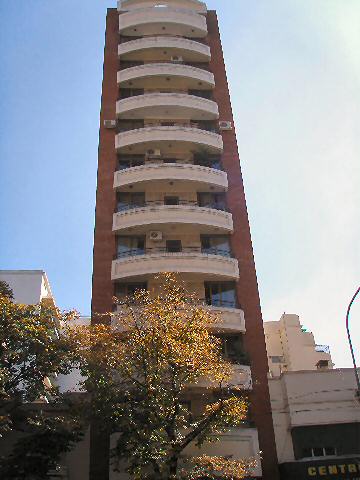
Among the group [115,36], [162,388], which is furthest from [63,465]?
[115,36]

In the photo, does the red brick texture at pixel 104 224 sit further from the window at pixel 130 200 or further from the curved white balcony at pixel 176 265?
the curved white balcony at pixel 176 265

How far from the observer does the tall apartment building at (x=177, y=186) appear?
25.0 meters

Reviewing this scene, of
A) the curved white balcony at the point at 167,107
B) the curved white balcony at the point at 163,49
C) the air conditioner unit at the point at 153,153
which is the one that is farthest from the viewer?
the curved white balcony at the point at 163,49

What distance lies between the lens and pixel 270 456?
22.3 meters

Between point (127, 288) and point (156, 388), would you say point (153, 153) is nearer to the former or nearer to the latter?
point (127, 288)

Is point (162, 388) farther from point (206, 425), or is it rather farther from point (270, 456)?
point (270, 456)

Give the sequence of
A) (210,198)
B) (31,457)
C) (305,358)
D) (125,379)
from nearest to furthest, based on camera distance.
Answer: (31,457)
(125,379)
(210,198)
(305,358)

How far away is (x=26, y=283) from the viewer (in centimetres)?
2769

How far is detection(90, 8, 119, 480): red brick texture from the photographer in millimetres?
21938

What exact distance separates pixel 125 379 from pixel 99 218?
11486 mm

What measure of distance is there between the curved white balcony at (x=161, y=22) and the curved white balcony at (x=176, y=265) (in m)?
18.8

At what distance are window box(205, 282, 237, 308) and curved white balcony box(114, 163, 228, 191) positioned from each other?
6.13 metres

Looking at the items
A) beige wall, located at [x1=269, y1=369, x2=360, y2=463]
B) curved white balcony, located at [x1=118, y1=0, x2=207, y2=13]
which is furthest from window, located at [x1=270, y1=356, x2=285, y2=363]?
curved white balcony, located at [x1=118, y1=0, x2=207, y2=13]

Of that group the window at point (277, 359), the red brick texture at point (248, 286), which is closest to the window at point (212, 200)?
the red brick texture at point (248, 286)
